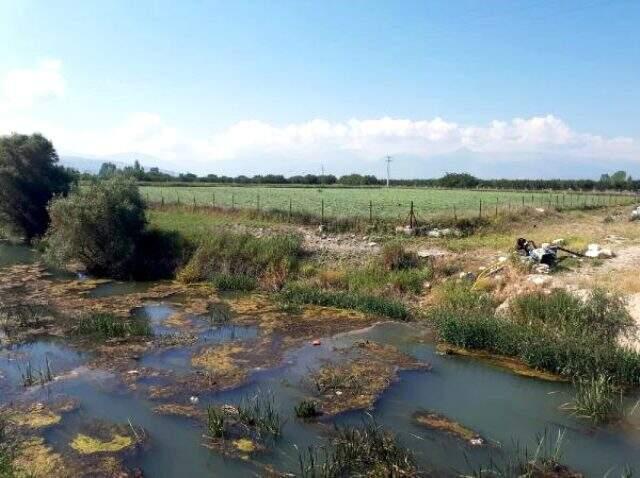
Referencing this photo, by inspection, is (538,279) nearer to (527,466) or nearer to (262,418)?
(527,466)

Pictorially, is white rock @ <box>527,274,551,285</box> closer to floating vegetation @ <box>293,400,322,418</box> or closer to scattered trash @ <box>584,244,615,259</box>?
scattered trash @ <box>584,244,615,259</box>

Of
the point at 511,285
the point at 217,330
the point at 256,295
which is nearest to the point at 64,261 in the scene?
the point at 256,295

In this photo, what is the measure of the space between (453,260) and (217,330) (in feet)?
32.3

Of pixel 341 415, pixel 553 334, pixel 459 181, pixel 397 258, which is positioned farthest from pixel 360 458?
pixel 459 181

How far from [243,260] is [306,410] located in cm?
1442

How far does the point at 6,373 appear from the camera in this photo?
523 inches

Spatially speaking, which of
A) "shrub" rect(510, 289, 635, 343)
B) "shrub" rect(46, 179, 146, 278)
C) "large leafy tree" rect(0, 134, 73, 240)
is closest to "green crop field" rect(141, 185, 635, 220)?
"large leafy tree" rect(0, 134, 73, 240)

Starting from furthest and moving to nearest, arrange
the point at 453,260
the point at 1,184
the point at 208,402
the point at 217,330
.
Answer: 1. the point at 1,184
2. the point at 453,260
3. the point at 217,330
4. the point at 208,402

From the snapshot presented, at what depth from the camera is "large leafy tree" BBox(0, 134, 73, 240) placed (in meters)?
34.2

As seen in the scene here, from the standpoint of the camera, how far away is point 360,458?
351 inches

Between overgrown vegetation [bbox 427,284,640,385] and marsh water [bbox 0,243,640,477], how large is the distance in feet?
2.44

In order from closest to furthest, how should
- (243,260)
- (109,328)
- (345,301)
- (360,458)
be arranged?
(360,458) < (109,328) < (345,301) < (243,260)

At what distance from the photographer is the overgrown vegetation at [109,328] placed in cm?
1620

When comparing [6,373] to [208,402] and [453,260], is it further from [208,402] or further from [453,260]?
[453,260]
